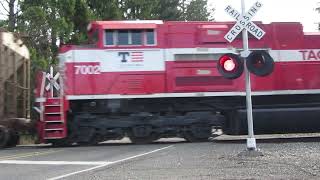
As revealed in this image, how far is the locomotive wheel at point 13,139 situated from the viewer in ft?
63.3

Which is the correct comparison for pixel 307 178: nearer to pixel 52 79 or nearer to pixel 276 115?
pixel 276 115

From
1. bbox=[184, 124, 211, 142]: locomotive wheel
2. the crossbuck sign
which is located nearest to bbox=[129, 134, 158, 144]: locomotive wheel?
bbox=[184, 124, 211, 142]: locomotive wheel

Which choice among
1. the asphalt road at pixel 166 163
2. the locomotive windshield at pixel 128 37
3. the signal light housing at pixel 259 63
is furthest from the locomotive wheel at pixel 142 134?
the signal light housing at pixel 259 63

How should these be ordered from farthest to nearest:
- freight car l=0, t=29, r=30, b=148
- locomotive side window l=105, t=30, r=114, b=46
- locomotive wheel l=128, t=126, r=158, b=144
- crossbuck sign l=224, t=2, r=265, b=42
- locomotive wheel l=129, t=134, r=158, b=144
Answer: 1. freight car l=0, t=29, r=30, b=148
2. locomotive wheel l=129, t=134, r=158, b=144
3. locomotive wheel l=128, t=126, r=158, b=144
4. locomotive side window l=105, t=30, r=114, b=46
5. crossbuck sign l=224, t=2, r=265, b=42

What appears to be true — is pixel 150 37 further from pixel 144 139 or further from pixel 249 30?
pixel 249 30

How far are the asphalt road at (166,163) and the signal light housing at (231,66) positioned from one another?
191 centimetres

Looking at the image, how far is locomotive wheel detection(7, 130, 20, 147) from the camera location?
63.3 ft

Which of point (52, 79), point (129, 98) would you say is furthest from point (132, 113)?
point (52, 79)

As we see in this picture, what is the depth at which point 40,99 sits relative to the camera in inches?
730

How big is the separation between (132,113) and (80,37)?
12.8m

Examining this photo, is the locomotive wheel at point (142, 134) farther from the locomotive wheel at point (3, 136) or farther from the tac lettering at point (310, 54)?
the tac lettering at point (310, 54)

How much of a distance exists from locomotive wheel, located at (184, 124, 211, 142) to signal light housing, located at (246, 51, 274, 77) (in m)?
5.18

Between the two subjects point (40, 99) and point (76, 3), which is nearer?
point (40, 99)

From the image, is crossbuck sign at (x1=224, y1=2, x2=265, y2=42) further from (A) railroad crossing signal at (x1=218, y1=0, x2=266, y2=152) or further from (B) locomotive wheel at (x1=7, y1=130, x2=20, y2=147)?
(B) locomotive wheel at (x1=7, y1=130, x2=20, y2=147)
